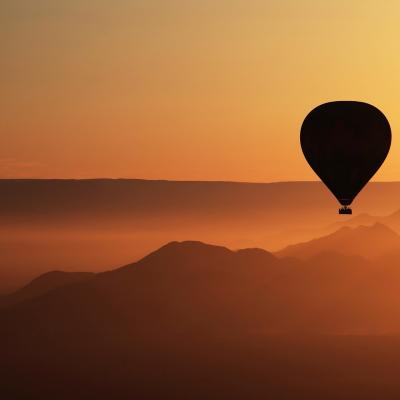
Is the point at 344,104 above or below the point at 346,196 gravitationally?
above

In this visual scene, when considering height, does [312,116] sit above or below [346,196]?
above
